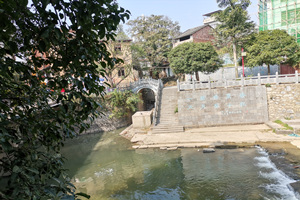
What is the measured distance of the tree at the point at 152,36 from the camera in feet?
98.0

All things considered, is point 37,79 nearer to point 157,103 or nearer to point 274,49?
point 157,103

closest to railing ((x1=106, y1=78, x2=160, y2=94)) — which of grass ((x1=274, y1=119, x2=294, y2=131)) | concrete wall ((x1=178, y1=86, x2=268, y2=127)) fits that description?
concrete wall ((x1=178, y1=86, x2=268, y2=127))

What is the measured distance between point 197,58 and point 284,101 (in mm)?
10308

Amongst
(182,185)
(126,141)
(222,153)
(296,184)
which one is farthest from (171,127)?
(296,184)

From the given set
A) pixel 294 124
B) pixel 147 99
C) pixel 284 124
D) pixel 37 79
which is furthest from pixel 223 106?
pixel 37 79

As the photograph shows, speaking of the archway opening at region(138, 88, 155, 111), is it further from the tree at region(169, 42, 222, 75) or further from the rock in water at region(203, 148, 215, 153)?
the rock in water at region(203, 148, 215, 153)

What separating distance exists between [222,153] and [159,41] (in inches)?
842

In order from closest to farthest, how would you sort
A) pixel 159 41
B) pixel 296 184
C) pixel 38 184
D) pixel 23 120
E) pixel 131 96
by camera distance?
pixel 38 184, pixel 23 120, pixel 296 184, pixel 131 96, pixel 159 41

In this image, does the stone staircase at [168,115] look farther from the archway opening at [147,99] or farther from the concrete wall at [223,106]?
the archway opening at [147,99]

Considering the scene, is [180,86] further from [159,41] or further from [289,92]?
[159,41]

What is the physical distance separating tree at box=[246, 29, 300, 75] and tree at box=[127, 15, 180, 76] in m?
12.6

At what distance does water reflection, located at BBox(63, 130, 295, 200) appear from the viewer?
929 centimetres

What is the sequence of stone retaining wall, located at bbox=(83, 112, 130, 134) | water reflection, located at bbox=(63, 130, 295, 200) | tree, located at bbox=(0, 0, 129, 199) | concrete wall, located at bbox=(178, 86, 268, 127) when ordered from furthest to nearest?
stone retaining wall, located at bbox=(83, 112, 130, 134)
concrete wall, located at bbox=(178, 86, 268, 127)
water reflection, located at bbox=(63, 130, 295, 200)
tree, located at bbox=(0, 0, 129, 199)

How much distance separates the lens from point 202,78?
31.2 meters
